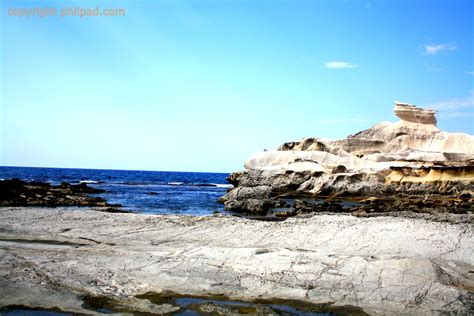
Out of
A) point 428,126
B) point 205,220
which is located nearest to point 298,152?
point 428,126

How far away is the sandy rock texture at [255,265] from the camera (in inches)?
312

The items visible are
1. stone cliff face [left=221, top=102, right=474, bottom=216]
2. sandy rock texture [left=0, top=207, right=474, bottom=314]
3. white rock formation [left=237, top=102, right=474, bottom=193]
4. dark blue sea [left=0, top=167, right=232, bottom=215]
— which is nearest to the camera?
sandy rock texture [left=0, top=207, right=474, bottom=314]

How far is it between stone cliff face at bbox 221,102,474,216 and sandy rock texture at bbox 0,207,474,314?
45.6 ft

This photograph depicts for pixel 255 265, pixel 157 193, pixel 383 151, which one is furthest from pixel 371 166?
pixel 255 265

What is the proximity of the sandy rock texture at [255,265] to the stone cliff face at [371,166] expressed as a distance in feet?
45.6

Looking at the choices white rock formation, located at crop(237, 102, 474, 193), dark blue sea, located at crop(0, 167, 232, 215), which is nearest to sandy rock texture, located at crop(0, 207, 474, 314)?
dark blue sea, located at crop(0, 167, 232, 215)

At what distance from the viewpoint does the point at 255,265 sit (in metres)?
9.16

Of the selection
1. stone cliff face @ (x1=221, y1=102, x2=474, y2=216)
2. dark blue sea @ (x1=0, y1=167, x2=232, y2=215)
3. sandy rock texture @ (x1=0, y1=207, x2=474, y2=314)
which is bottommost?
dark blue sea @ (x1=0, y1=167, x2=232, y2=215)

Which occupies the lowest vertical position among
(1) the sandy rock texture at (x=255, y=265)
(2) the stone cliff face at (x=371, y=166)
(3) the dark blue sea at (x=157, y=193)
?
(3) the dark blue sea at (x=157, y=193)

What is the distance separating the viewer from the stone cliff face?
127 feet

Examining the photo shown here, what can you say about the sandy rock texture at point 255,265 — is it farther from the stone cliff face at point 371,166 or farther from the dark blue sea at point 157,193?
the stone cliff face at point 371,166

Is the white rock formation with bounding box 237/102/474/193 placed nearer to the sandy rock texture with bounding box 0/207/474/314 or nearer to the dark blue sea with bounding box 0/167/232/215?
the dark blue sea with bounding box 0/167/232/215

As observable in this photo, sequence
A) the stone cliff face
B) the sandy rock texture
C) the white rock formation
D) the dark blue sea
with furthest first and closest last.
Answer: the white rock formation → the stone cliff face → the dark blue sea → the sandy rock texture

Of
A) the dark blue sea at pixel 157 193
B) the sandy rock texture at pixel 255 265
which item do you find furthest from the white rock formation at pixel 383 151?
the sandy rock texture at pixel 255 265
